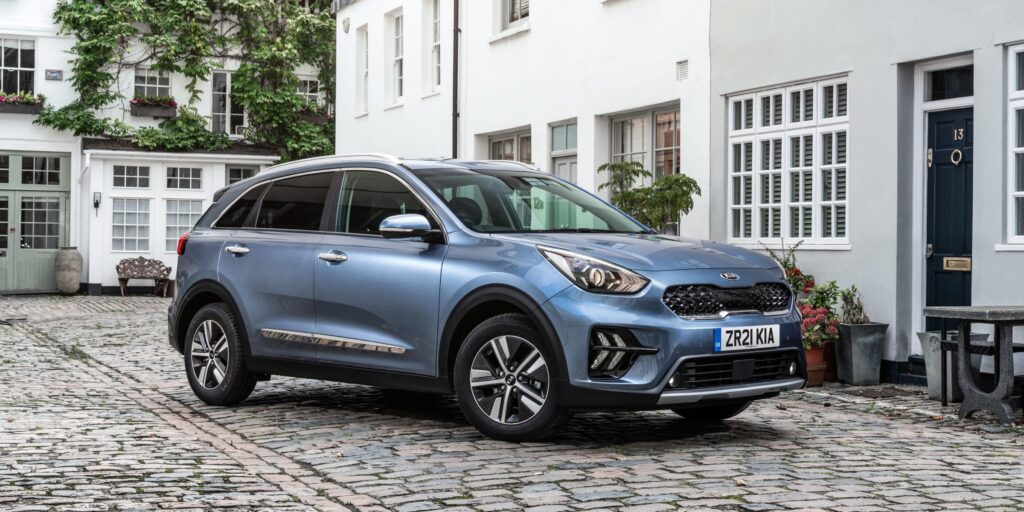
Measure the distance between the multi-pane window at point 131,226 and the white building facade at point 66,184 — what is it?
2 centimetres

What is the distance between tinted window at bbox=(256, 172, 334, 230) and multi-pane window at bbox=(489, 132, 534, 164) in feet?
32.8

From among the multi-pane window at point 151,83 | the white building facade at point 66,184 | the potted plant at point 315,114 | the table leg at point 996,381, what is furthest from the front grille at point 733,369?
the multi-pane window at point 151,83

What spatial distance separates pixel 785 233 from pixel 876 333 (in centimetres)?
195

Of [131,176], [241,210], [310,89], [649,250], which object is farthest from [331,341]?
[310,89]

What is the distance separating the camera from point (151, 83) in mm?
32875

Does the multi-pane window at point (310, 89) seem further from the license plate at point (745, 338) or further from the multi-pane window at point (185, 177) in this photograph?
the license plate at point (745, 338)

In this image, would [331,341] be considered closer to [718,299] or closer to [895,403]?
[718,299]

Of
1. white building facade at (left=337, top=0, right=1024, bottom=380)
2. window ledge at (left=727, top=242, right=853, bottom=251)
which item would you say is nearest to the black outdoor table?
white building facade at (left=337, top=0, right=1024, bottom=380)

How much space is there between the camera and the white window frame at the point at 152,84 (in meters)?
32.7

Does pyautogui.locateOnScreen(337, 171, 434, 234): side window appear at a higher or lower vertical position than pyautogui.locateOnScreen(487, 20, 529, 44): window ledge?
lower

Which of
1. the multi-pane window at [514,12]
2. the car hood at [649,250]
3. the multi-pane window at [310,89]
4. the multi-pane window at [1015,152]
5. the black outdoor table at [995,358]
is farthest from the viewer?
the multi-pane window at [310,89]

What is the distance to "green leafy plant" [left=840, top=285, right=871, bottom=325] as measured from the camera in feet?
39.6

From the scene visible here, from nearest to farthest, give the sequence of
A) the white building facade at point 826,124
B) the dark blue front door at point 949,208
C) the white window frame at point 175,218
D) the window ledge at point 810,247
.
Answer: the white building facade at point 826,124
the dark blue front door at point 949,208
the window ledge at point 810,247
the white window frame at point 175,218

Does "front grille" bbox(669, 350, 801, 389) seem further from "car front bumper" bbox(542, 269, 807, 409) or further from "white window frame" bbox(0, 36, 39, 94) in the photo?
"white window frame" bbox(0, 36, 39, 94)
